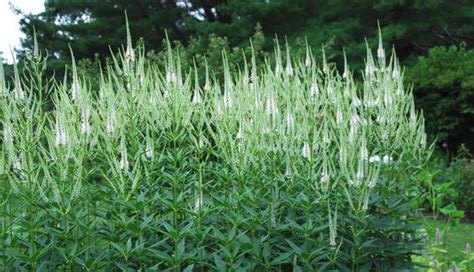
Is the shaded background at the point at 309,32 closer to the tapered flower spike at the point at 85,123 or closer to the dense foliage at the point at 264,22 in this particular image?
the dense foliage at the point at 264,22

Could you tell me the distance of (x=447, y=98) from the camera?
13.9 m

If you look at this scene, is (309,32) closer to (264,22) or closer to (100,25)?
(264,22)

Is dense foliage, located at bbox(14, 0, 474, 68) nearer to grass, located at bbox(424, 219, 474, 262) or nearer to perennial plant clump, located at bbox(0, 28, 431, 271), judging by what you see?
grass, located at bbox(424, 219, 474, 262)

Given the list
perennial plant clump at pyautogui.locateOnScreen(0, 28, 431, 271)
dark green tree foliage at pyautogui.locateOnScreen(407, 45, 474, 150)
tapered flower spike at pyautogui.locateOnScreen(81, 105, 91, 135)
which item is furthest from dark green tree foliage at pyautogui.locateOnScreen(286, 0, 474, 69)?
tapered flower spike at pyautogui.locateOnScreen(81, 105, 91, 135)

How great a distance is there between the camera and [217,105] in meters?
4.14

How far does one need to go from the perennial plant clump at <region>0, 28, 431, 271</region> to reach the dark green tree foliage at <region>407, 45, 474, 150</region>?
9.77 meters

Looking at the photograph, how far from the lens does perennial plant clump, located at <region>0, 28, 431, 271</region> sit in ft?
11.8

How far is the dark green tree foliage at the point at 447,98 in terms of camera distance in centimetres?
1369

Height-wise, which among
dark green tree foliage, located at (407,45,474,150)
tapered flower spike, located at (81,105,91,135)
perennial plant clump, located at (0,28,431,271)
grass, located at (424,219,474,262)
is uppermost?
tapered flower spike, located at (81,105,91,135)

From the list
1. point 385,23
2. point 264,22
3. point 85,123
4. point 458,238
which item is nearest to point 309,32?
point 264,22

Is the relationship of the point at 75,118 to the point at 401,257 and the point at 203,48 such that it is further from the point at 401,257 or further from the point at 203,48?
the point at 203,48

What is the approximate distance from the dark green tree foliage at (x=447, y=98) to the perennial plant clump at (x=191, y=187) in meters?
9.77

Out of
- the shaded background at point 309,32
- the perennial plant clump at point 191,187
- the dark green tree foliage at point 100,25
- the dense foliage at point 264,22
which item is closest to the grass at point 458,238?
the perennial plant clump at point 191,187

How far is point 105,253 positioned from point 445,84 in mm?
11290
